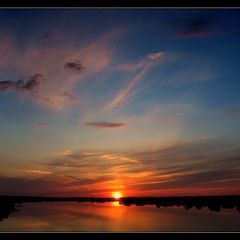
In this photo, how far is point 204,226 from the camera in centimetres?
1653

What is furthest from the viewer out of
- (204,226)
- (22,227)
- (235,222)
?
(235,222)
